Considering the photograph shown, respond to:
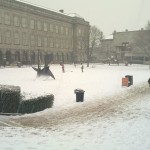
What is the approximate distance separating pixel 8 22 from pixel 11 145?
6415 cm

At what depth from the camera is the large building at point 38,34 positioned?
229 feet

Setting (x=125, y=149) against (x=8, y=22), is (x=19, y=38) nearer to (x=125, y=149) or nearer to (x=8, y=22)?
(x=8, y=22)

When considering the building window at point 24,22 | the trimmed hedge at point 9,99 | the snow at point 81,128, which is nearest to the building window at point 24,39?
the building window at point 24,22

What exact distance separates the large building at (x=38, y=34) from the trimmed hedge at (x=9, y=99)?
5359 cm

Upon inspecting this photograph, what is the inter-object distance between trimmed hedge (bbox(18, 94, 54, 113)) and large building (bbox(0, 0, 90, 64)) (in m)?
52.3

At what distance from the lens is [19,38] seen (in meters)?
73.1

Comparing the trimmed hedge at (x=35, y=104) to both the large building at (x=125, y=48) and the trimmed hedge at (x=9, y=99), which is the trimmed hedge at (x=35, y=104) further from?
the large building at (x=125, y=48)

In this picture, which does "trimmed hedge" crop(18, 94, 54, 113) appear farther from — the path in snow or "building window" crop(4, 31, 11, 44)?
"building window" crop(4, 31, 11, 44)

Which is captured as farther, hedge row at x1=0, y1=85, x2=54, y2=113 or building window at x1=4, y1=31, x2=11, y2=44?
building window at x1=4, y1=31, x2=11, y2=44

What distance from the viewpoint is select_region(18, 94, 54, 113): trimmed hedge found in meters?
15.1

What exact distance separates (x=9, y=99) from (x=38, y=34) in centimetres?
6798

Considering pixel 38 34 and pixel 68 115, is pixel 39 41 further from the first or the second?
pixel 68 115

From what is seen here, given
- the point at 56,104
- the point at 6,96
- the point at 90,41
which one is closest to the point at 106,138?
the point at 6,96

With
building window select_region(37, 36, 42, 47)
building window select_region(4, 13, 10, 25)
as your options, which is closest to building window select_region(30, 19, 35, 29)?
building window select_region(37, 36, 42, 47)
